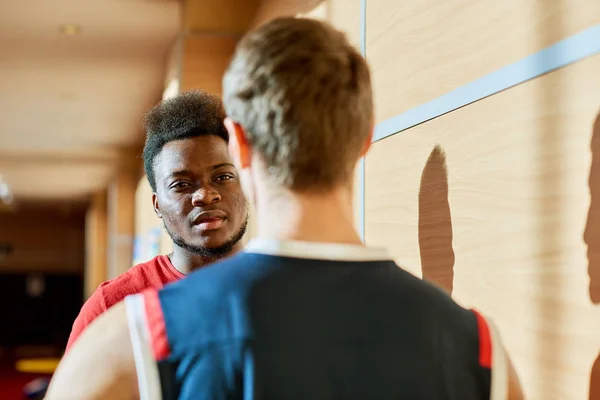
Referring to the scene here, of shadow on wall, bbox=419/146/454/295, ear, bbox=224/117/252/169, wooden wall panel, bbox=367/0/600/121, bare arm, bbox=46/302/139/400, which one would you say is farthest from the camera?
shadow on wall, bbox=419/146/454/295

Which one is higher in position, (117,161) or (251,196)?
(117,161)

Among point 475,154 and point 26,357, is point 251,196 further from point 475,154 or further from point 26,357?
point 26,357

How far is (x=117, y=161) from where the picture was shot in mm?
12031

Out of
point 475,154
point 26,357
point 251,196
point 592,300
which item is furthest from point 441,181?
point 26,357

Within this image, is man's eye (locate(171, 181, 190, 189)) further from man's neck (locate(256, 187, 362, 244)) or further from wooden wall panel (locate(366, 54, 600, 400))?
man's neck (locate(256, 187, 362, 244))

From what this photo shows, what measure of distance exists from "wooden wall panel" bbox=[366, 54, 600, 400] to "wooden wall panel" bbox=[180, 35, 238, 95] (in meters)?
3.58

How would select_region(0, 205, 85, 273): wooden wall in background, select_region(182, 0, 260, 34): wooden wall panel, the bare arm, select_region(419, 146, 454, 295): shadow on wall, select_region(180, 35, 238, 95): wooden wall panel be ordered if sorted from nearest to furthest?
the bare arm → select_region(419, 146, 454, 295): shadow on wall → select_region(182, 0, 260, 34): wooden wall panel → select_region(180, 35, 238, 95): wooden wall panel → select_region(0, 205, 85, 273): wooden wall in background

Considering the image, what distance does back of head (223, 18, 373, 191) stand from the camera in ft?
3.21

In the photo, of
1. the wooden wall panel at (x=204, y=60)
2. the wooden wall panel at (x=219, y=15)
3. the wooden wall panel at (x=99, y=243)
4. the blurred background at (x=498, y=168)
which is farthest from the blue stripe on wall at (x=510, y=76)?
the wooden wall panel at (x=99, y=243)

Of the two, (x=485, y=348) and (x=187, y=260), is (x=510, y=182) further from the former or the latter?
(x=187, y=260)

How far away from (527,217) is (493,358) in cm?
43

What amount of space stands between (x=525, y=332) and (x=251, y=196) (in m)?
0.63

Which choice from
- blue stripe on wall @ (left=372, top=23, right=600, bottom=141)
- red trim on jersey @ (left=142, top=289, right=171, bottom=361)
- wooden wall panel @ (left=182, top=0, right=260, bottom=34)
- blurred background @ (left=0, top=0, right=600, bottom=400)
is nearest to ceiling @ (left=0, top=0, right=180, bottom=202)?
wooden wall panel @ (left=182, top=0, right=260, bottom=34)

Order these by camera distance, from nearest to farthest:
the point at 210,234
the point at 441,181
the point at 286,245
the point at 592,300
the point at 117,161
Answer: the point at 286,245, the point at 592,300, the point at 441,181, the point at 210,234, the point at 117,161
